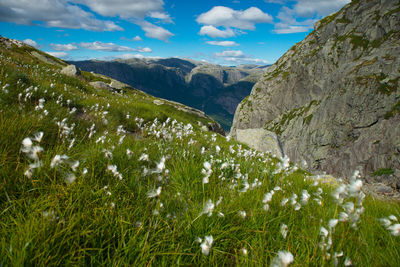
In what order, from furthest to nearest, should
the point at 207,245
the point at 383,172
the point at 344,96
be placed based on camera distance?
the point at 344,96 → the point at 383,172 → the point at 207,245

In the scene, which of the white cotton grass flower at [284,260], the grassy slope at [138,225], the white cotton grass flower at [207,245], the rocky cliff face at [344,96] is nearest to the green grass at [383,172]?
the rocky cliff face at [344,96]

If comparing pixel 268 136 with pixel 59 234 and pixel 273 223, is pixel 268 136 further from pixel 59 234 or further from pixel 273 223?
pixel 59 234

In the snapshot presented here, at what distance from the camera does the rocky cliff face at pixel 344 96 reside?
7238 centimetres

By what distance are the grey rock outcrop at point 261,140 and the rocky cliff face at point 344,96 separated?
1033 inches

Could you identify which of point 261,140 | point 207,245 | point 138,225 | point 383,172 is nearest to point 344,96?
point 383,172

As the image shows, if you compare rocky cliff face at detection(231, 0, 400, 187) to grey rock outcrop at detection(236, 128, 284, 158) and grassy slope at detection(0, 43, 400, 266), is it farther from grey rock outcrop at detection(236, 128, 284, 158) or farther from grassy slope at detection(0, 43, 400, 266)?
grassy slope at detection(0, 43, 400, 266)

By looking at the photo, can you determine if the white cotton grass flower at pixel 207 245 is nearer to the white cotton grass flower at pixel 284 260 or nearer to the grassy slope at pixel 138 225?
the grassy slope at pixel 138 225

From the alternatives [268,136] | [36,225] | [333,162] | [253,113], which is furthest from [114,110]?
[253,113]

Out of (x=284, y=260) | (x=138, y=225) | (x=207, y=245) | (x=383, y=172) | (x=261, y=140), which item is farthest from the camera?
(x=383, y=172)

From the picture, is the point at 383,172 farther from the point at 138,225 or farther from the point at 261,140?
the point at 138,225

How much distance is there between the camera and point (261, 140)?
22984 mm

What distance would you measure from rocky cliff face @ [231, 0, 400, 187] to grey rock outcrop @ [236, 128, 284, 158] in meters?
26.2

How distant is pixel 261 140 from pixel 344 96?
88.1 meters

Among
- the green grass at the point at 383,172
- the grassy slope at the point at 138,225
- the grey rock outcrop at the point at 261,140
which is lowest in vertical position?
the green grass at the point at 383,172
